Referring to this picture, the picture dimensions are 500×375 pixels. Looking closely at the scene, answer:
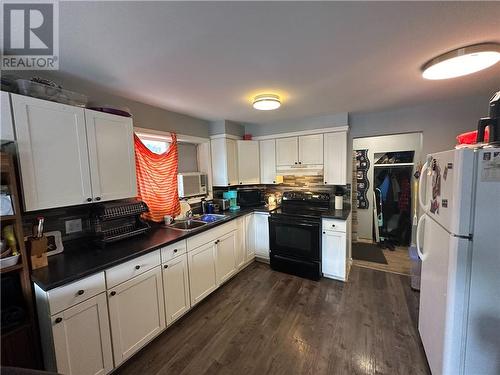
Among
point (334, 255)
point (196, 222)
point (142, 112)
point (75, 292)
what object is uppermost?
point (142, 112)

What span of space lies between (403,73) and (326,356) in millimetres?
2416

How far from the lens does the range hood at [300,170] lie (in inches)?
129

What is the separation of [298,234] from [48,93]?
2.86 meters

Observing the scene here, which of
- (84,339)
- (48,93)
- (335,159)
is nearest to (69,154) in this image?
(48,93)

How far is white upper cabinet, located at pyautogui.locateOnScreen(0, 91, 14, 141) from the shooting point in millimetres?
1257

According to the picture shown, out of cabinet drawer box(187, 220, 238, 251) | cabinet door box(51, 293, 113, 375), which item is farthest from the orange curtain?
cabinet door box(51, 293, 113, 375)

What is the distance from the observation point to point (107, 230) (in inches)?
72.0

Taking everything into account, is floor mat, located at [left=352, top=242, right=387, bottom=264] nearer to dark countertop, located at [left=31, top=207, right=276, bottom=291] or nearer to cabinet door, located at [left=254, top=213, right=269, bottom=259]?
cabinet door, located at [left=254, top=213, right=269, bottom=259]

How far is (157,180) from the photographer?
8.20 feet

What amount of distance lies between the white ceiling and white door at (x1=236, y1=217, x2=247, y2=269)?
68.9 inches

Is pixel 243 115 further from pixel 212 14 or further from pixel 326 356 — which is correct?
pixel 326 356

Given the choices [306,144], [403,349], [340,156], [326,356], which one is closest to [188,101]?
[306,144]

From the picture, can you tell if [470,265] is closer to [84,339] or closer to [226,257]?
[226,257]

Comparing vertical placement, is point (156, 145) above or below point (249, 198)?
above
